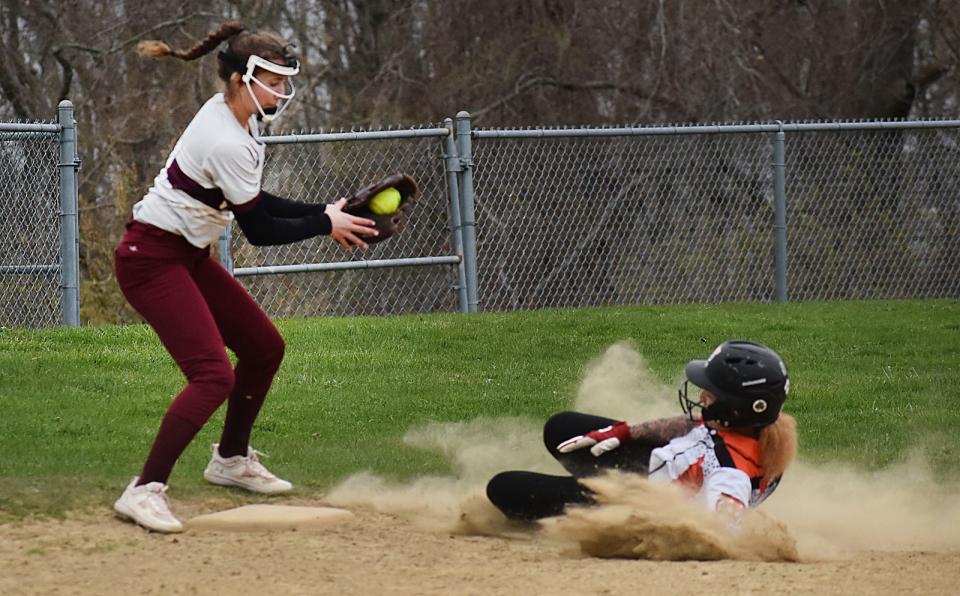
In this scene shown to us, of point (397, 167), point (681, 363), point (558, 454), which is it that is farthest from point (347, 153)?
point (558, 454)

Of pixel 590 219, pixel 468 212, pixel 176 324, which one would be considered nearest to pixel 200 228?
pixel 176 324

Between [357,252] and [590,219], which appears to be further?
[590,219]

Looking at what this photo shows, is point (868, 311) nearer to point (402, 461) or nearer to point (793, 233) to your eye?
point (793, 233)

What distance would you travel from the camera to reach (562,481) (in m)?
5.98

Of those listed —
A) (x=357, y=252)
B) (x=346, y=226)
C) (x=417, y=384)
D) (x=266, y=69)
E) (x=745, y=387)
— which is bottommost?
(x=417, y=384)

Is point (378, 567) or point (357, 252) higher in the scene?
point (378, 567)

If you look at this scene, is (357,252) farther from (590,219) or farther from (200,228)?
(200,228)

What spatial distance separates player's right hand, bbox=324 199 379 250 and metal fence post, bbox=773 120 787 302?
883 centimetres

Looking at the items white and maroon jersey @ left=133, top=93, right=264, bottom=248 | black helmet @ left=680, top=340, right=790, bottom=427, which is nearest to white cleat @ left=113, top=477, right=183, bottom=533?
white and maroon jersey @ left=133, top=93, right=264, bottom=248

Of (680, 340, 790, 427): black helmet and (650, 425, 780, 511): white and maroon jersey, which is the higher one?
(680, 340, 790, 427): black helmet

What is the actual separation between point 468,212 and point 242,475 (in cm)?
654

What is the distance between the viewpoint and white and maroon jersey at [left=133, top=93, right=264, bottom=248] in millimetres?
5820

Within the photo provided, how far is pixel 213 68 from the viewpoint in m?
20.5

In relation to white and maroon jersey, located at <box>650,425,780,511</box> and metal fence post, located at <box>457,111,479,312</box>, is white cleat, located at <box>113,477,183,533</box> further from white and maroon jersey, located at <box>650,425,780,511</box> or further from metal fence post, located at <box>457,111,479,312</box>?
metal fence post, located at <box>457,111,479,312</box>
